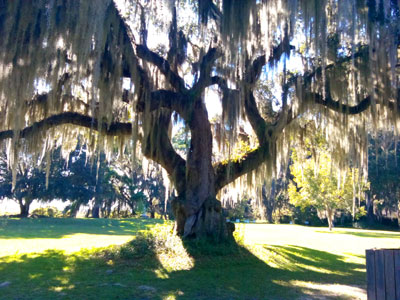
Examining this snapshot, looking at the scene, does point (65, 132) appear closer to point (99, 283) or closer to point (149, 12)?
point (149, 12)

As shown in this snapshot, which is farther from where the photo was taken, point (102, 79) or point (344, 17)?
point (102, 79)

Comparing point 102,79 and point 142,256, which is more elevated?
point 102,79

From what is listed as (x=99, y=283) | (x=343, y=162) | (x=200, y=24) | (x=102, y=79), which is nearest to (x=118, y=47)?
(x=102, y=79)

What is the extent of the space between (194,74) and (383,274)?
737 cm

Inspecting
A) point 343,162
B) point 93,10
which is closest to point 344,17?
point 93,10

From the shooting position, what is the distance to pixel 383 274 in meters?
4.00

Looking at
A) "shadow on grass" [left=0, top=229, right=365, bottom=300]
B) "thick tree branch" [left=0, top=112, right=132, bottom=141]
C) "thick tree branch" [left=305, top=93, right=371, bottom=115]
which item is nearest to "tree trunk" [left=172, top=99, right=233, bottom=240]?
"shadow on grass" [left=0, top=229, right=365, bottom=300]

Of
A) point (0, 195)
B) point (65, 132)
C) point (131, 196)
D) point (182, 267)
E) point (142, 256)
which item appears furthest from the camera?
point (131, 196)

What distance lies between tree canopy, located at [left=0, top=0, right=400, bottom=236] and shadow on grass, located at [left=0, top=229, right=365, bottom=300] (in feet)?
3.31

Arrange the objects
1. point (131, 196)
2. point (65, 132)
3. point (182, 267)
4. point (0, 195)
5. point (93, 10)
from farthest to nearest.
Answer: point (131, 196) < point (0, 195) < point (65, 132) < point (182, 267) < point (93, 10)

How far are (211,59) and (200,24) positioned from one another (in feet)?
3.22

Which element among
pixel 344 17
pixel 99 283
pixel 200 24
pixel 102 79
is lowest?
pixel 99 283

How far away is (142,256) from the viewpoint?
8906mm

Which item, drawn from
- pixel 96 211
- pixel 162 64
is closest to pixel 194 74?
pixel 162 64
